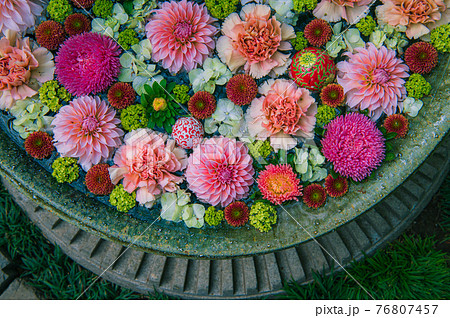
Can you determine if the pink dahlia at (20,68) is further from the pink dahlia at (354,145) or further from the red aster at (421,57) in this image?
the red aster at (421,57)

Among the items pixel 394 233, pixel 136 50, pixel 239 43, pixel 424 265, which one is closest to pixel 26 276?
pixel 136 50

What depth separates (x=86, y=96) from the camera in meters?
1.73

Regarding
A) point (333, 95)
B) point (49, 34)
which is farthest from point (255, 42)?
point (49, 34)

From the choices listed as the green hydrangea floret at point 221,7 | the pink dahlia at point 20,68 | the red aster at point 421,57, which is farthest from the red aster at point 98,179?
the red aster at point 421,57

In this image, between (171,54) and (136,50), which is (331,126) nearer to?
(171,54)

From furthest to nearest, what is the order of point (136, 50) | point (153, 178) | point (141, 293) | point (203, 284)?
point (141, 293) < point (203, 284) < point (136, 50) < point (153, 178)

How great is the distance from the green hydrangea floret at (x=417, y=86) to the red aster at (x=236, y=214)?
105 cm

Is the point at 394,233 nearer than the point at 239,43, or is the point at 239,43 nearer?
the point at 239,43

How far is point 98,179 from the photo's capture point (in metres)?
1.75

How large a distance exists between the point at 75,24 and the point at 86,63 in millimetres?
281

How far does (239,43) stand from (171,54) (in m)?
0.35

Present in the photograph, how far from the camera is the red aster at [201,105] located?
1738mm

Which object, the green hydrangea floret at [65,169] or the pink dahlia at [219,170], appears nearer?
the pink dahlia at [219,170]

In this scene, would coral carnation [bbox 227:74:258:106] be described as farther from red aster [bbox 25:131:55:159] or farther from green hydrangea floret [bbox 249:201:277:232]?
red aster [bbox 25:131:55:159]
